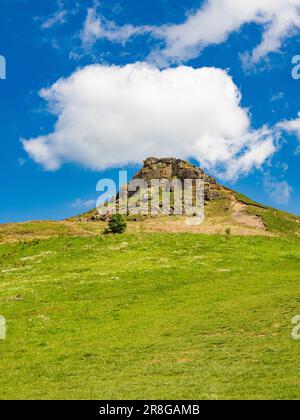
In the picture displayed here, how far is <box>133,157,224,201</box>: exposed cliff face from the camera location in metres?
147

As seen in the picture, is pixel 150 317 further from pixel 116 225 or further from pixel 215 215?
pixel 215 215

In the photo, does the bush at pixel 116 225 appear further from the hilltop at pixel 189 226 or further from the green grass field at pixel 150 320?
the green grass field at pixel 150 320

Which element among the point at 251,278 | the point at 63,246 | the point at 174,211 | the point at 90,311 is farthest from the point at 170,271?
the point at 174,211

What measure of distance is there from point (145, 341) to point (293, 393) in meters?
13.9

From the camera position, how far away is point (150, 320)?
1394 inches

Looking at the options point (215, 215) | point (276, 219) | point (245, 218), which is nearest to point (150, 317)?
point (245, 218)

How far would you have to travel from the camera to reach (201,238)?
7188 centimetres

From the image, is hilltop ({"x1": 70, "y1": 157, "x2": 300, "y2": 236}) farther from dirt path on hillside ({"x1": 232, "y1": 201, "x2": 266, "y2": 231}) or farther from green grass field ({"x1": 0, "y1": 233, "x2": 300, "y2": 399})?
green grass field ({"x1": 0, "y1": 233, "x2": 300, "y2": 399})

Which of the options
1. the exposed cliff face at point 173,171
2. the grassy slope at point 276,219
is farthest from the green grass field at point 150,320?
the exposed cliff face at point 173,171

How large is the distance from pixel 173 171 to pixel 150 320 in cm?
12381

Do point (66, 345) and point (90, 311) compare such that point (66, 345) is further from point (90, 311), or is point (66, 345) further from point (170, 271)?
point (170, 271)

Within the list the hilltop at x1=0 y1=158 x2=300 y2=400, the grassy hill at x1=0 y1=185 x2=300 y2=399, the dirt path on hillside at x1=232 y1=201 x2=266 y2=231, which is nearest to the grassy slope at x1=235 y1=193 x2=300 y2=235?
the dirt path on hillside at x1=232 y1=201 x2=266 y2=231

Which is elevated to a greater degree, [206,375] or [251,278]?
[251,278]
